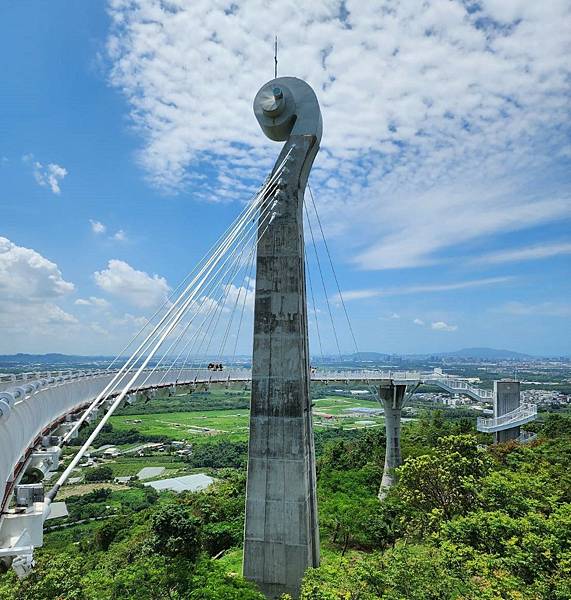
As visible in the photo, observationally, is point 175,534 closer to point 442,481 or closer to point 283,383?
point 283,383

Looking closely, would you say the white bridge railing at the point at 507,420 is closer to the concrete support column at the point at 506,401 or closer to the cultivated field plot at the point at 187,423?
the concrete support column at the point at 506,401

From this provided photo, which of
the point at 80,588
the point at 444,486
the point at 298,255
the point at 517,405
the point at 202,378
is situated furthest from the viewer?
the point at 517,405

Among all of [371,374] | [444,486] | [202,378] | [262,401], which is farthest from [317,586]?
[371,374]

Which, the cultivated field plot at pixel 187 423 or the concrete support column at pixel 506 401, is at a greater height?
the concrete support column at pixel 506 401

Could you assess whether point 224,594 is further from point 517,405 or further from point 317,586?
point 517,405

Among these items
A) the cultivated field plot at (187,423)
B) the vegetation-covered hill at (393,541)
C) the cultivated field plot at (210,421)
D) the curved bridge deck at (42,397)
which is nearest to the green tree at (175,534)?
the vegetation-covered hill at (393,541)
